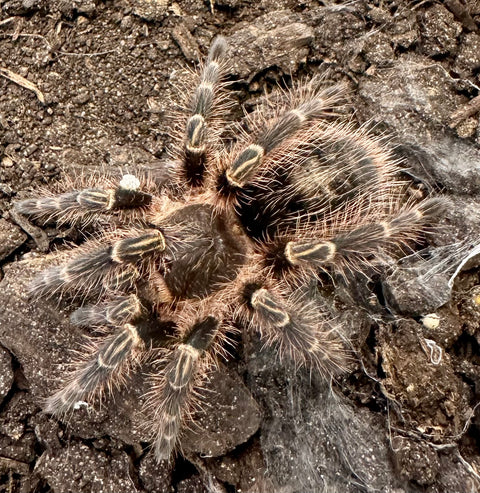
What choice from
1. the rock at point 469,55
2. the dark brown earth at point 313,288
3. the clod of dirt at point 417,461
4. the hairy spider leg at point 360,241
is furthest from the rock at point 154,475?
the rock at point 469,55

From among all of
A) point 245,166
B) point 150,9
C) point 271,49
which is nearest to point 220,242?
point 245,166

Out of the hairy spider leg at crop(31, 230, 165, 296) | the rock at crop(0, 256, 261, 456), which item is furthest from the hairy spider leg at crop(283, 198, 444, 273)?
the rock at crop(0, 256, 261, 456)

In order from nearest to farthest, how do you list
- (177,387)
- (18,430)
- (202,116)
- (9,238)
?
1. (177,387)
2. (202,116)
3. (18,430)
4. (9,238)

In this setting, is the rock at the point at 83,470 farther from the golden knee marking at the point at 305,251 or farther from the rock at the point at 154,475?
the golden knee marking at the point at 305,251

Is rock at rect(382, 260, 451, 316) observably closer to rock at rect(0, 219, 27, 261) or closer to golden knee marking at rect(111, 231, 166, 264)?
golden knee marking at rect(111, 231, 166, 264)

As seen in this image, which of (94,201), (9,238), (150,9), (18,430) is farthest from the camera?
(150,9)

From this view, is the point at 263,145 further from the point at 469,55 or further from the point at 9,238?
the point at 9,238

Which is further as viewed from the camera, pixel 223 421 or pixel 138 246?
pixel 223 421
